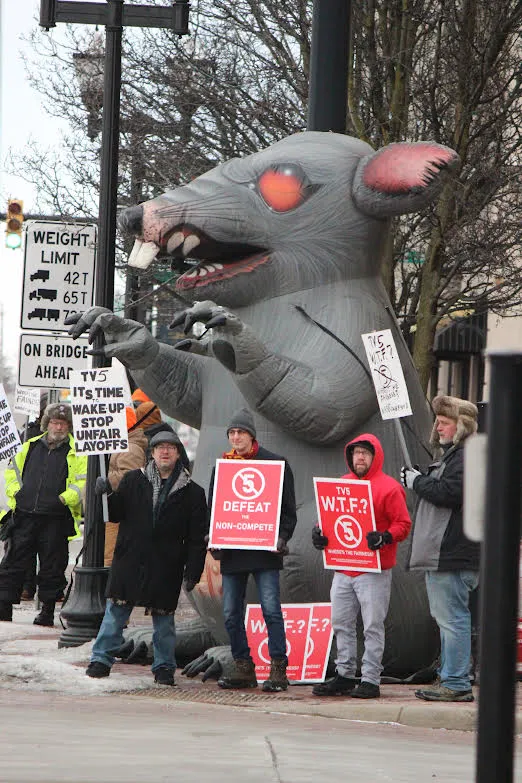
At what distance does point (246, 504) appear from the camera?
30.2 ft

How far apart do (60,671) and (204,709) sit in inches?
Result: 48.9

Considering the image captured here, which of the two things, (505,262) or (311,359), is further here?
(505,262)

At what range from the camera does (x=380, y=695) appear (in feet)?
29.3

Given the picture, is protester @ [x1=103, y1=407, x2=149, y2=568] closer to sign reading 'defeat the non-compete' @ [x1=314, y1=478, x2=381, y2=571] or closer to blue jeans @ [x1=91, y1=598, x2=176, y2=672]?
blue jeans @ [x1=91, y1=598, x2=176, y2=672]

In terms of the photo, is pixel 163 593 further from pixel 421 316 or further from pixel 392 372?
pixel 421 316

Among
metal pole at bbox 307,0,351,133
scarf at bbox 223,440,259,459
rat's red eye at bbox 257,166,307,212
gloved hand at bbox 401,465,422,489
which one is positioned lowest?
gloved hand at bbox 401,465,422,489

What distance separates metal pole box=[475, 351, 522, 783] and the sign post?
5.06 metres

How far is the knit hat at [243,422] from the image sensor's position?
9.12 metres

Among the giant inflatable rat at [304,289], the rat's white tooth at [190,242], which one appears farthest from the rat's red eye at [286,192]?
the rat's white tooth at [190,242]

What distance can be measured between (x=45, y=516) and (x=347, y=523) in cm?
418

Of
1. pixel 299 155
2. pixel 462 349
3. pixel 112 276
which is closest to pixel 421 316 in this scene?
pixel 112 276

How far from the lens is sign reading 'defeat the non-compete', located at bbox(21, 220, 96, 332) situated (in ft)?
40.4

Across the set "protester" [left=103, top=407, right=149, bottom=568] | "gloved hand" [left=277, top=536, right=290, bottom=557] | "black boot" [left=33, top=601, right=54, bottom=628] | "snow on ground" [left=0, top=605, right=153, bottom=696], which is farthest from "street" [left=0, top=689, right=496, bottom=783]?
"protester" [left=103, top=407, right=149, bottom=568]

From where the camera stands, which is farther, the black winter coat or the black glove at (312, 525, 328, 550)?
the black winter coat
